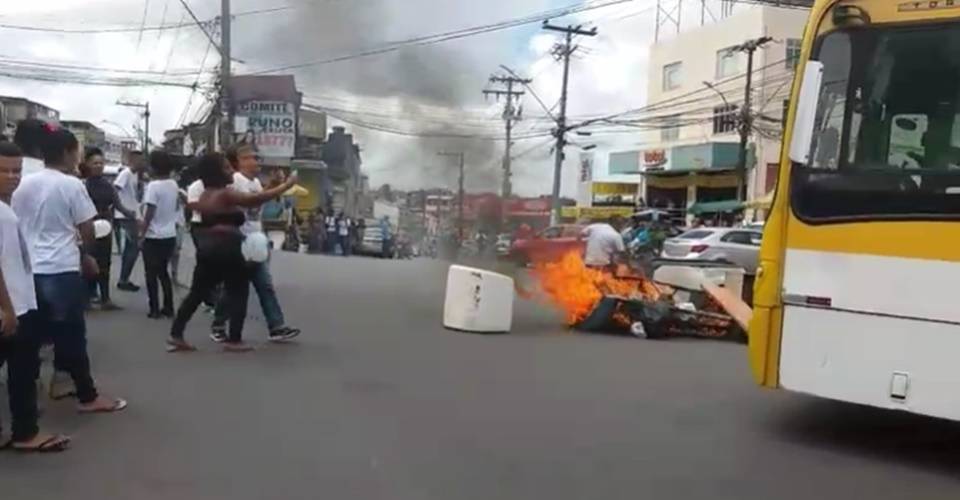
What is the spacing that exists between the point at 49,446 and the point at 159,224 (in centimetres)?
467

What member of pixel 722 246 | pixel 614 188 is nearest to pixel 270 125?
pixel 722 246

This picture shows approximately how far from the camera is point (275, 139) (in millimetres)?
24266

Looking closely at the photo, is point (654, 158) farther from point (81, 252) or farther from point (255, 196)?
point (81, 252)

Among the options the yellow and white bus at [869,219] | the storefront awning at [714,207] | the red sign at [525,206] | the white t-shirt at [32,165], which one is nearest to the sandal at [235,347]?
the white t-shirt at [32,165]

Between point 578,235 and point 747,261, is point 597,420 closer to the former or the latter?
point 578,235

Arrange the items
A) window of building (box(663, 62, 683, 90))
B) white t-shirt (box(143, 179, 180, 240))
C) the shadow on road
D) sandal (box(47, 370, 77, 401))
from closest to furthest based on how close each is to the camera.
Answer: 1. the shadow on road
2. sandal (box(47, 370, 77, 401))
3. white t-shirt (box(143, 179, 180, 240))
4. window of building (box(663, 62, 683, 90))

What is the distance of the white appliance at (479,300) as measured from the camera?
9820 mm

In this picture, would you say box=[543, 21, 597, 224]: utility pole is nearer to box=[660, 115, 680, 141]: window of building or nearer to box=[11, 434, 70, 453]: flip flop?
box=[660, 115, 680, 141]: window of building

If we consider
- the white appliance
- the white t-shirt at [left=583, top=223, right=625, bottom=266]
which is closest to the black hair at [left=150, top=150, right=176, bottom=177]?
the white appliance

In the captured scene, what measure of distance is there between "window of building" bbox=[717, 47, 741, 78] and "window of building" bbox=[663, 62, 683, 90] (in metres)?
3.43

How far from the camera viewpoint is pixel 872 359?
206 inches

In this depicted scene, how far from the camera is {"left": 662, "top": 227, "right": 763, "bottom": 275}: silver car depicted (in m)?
22.2

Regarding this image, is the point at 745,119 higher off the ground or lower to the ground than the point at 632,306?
higher

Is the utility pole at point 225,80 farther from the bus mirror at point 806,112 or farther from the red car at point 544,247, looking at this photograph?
the bus mirror at point 806,112
